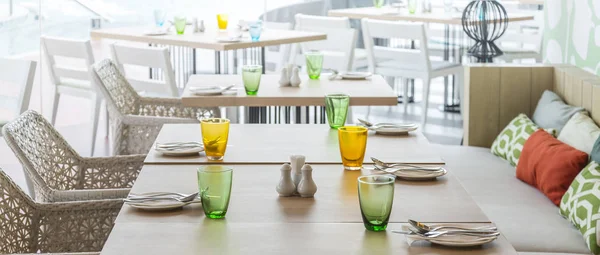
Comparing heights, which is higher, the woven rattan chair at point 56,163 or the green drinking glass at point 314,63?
the green drinking glass at point 314,63

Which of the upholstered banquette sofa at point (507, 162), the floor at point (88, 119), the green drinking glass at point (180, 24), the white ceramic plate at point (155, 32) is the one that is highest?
the green drinking glass at point (180, 24)

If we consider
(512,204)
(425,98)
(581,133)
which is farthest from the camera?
(425,98)

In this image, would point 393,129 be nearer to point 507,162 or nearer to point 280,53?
point 507,162

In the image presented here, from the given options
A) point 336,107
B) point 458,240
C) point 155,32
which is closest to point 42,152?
point 336,107

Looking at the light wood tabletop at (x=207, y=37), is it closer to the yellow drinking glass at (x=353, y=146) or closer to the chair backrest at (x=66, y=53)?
the chair backrest at (x=66, y=53)

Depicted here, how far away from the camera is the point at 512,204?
3.23 metres

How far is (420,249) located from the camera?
1867 millimetres

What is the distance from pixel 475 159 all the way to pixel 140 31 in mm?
2910

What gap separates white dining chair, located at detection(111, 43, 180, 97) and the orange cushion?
2027mm

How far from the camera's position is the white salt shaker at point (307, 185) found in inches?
88.2

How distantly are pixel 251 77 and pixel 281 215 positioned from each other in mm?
1832

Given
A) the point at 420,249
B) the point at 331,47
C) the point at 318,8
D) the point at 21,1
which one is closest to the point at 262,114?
the point at 331,47

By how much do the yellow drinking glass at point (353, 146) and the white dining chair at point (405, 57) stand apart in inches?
141

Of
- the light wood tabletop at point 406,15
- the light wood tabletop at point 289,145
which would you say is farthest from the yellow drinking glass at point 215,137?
the light wood tabletop at point 406,15
